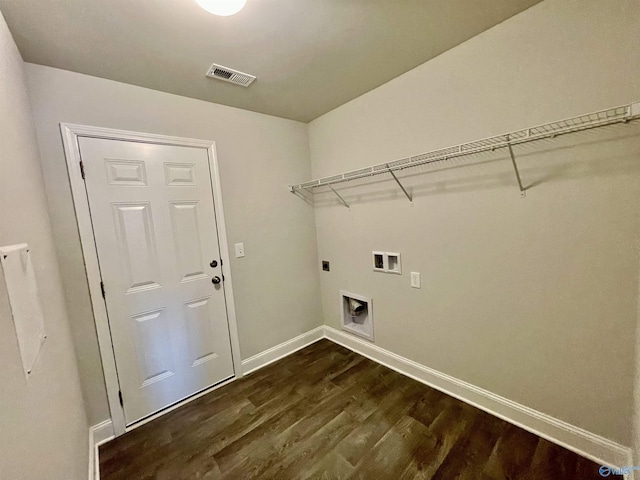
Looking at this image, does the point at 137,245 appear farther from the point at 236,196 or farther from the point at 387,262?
the point at 387,262

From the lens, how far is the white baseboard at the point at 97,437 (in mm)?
1524

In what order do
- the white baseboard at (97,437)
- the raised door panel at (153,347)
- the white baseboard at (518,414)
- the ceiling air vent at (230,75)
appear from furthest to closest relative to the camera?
the raised door panel at (153,347)
the ceiling air vent at (230,75)
the white baseboard at (97,437)
the white baseboard at (518,414)

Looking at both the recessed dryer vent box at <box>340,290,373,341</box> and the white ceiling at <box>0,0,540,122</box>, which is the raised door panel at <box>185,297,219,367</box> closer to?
the recessed dryer vent box at <box>340,290,373,341</box>

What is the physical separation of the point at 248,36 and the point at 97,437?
271cm

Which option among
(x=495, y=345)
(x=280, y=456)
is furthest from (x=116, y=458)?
(x=495, y=345)

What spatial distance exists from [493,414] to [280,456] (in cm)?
142

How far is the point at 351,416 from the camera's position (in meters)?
1.79

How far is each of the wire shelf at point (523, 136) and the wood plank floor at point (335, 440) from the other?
66.8 inches

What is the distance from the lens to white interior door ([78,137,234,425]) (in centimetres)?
174

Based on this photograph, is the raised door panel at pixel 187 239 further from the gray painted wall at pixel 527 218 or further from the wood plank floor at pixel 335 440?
the gray painted wall at pixel 527 218

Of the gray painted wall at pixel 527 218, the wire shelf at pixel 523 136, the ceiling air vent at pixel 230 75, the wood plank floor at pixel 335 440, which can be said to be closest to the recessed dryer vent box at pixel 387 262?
the gray painted wall at pixel 527 218

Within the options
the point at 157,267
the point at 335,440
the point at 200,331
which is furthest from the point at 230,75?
the point at 335,440

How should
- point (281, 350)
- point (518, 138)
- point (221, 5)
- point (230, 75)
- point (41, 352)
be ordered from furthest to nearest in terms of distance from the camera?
point (281, 350) → point (230, 75) → point (518, 138) → point (221, 5) → point (41, 352)

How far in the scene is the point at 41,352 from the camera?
3.05ft
